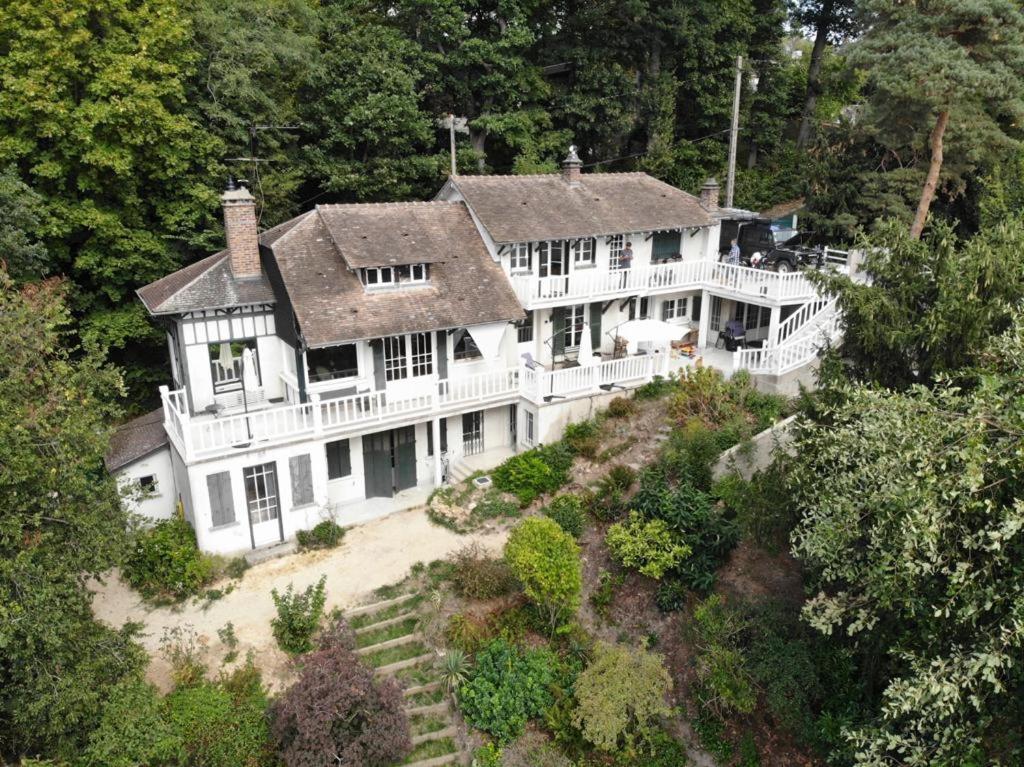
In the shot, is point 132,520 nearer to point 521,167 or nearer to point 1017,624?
point 1017,624

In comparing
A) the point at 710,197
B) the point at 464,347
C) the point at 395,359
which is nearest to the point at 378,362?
the point at 395,359

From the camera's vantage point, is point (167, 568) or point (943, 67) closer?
point (167, 568)

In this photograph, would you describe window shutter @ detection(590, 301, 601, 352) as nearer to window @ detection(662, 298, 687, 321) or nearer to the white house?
the white house

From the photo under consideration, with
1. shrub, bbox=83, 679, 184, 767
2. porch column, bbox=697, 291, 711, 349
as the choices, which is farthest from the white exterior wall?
porch column, bbox=697, 291, 711, 349

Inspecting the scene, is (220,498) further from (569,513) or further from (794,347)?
(794,347)

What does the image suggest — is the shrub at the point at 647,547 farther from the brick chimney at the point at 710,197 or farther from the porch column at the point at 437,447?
the brick chimney at the point at 710,197
